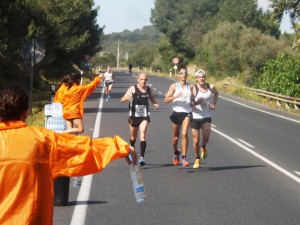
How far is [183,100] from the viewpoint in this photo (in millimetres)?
12461

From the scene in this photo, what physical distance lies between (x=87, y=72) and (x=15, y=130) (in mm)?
66961

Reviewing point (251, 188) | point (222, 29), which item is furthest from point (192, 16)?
point (251, 188)

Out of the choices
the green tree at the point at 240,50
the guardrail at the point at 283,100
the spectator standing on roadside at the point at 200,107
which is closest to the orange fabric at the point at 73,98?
the spectator standing on roadside at the point at 200,107

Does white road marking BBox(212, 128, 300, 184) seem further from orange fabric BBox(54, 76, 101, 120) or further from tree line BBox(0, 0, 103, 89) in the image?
tree line BBox(0, 0, 103, 89)

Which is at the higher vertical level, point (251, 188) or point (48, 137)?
point (48, 137)

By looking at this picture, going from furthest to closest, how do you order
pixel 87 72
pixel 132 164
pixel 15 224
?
pixel 87 72, pixel 132 164, pixel 15 224

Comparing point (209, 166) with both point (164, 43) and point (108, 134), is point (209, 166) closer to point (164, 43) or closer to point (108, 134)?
point (108, 134)

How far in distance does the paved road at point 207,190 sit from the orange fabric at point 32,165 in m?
3.61

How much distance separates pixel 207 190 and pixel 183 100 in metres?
2.87

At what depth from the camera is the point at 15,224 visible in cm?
384

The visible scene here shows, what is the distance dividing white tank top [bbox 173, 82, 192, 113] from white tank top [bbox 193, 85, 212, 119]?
142 mm

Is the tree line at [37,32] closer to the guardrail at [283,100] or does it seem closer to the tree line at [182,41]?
the tree line at [182,41]

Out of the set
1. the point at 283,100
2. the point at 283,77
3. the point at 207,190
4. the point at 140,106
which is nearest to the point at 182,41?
the point at 283,77

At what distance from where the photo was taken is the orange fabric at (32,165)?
12.7ft
